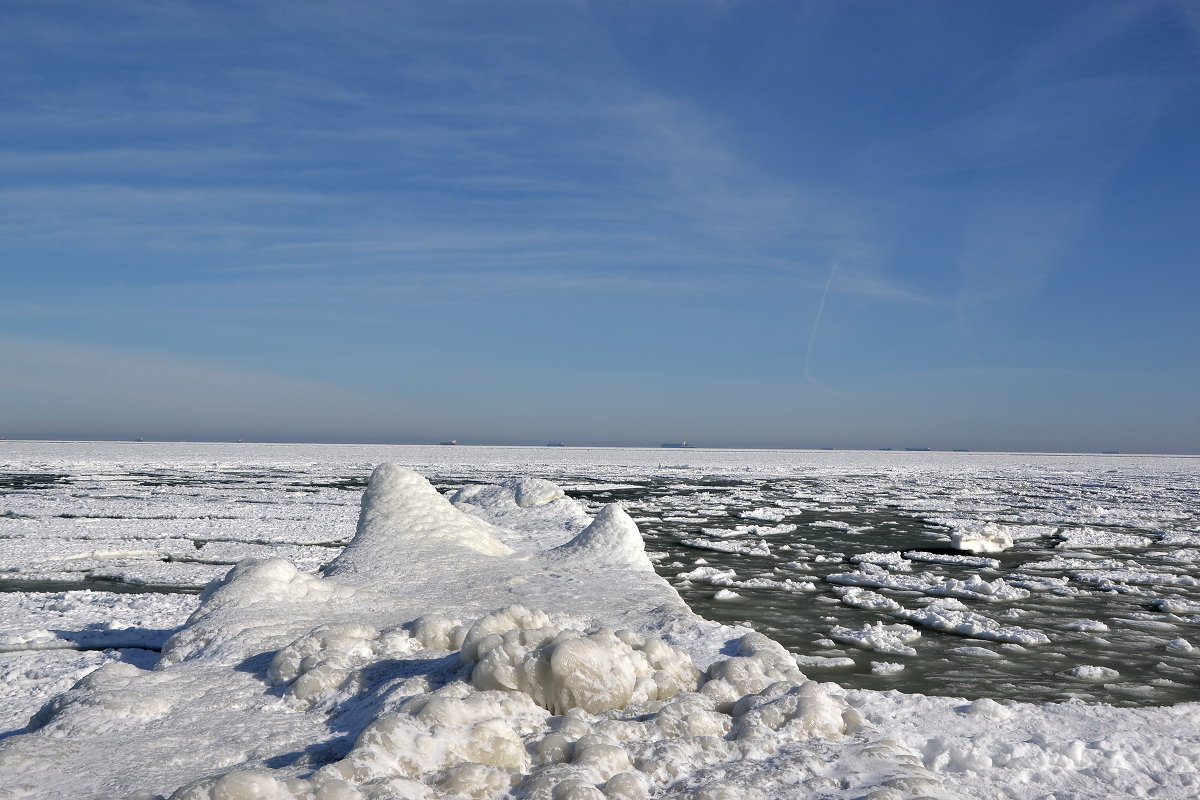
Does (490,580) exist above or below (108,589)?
above

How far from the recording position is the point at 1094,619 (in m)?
6.36

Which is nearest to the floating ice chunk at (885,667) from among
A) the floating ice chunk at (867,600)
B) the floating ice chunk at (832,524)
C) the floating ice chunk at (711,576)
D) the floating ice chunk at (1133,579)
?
the floating ice chunk at (867,600)

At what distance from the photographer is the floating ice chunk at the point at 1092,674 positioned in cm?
480

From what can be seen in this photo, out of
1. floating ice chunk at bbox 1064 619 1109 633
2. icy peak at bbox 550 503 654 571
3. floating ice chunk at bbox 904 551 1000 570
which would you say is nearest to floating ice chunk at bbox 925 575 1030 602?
floating ice chunk at bbox 1064 619 1109 633

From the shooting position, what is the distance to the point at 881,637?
18.1 feet

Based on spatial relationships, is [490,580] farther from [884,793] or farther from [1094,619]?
[1094,619]

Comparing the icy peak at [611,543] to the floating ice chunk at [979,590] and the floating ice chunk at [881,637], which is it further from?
the floating ice chunk at [979,590]

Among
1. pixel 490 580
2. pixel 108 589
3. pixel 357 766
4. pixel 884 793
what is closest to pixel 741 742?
pixel 884 793

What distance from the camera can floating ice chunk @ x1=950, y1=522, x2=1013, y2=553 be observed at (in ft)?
32.9

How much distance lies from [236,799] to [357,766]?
1.21 ft

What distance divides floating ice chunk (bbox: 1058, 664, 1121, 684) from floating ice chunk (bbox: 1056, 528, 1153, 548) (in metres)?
6.38

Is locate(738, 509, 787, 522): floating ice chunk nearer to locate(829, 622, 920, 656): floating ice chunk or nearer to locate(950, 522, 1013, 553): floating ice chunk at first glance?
locate(950, 522, 1013, 553): floating ice chunk

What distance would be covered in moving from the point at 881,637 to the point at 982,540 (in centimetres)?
545

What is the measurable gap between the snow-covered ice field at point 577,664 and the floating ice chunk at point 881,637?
0.02 metres
